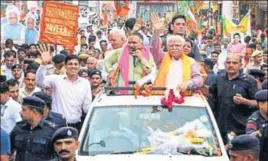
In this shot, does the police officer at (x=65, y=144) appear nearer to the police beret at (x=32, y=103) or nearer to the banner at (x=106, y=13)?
the police beret at (x=32, y=103)

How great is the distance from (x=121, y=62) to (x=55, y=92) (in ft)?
3.59

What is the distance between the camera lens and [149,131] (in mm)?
8258

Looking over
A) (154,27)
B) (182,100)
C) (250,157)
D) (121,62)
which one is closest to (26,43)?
(154,27)

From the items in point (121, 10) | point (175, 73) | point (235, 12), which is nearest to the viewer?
point (175, 73)

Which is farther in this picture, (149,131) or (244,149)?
(149,131)

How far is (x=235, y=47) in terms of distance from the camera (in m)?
16.2

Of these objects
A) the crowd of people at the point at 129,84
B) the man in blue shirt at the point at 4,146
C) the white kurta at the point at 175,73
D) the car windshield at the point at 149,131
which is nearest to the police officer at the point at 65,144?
the man in blue shirt at the point at 4,146

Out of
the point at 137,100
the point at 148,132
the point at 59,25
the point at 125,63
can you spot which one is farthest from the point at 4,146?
the point at 59,25

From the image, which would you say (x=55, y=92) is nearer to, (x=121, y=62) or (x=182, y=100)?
(x=121, y=62)

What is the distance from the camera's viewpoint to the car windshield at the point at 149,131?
807cm

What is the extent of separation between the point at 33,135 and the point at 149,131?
48.2 inches

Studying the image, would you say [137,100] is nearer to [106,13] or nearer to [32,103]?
[32,103]

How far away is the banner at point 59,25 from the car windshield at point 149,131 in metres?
5.78

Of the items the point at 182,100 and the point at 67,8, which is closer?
the point at 182,100
